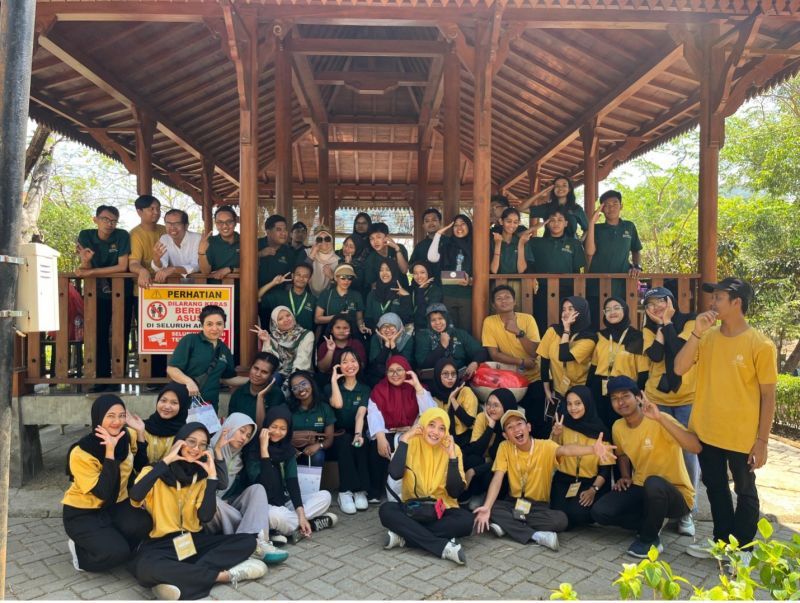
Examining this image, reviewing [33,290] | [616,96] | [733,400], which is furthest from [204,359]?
[616,96]

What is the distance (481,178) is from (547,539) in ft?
10.8

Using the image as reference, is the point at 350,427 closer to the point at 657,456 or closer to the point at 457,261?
the point at 457,261

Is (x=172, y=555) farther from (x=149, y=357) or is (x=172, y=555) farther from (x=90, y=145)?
(x=90, y=145)

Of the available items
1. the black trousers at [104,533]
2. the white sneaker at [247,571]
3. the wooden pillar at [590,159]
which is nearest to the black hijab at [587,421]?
the white sneaker at [247,571]

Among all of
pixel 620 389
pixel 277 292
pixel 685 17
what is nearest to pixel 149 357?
pixel 277 292

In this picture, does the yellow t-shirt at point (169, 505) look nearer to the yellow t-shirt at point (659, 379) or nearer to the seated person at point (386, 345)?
the seated person at point (386, 345)

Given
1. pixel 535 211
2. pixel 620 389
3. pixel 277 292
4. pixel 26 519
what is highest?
pixel 535 211

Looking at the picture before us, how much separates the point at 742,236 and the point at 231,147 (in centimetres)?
1051

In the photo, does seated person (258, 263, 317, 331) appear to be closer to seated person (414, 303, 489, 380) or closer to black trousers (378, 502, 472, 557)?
seated person (414, 303, 489, 380)

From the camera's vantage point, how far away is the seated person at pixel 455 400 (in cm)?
477

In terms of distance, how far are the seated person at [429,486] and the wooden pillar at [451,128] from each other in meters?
3.88

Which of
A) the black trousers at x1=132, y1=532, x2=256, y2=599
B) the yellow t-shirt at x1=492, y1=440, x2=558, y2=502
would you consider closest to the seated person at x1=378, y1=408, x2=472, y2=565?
the yellow t-shirt at x1=492, y1=440, x2=558, y2=502

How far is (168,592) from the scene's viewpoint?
328cm

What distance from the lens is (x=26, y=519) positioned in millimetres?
4555
